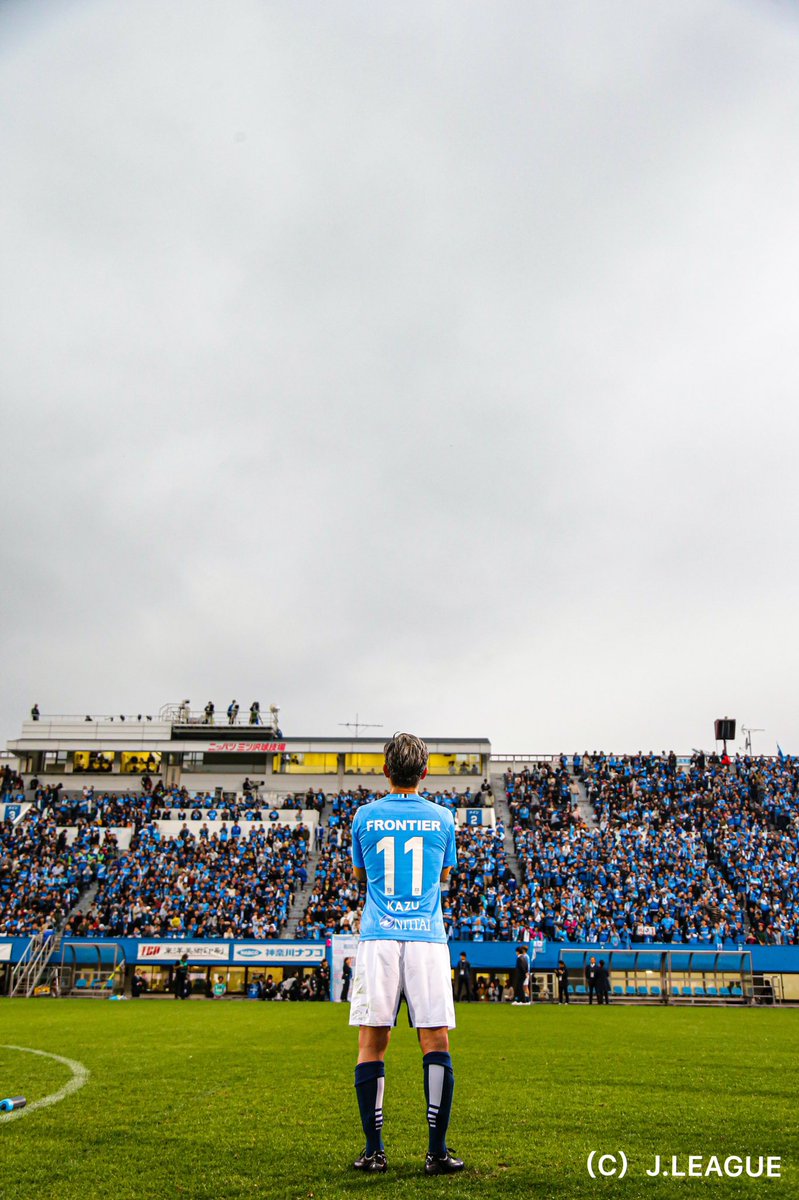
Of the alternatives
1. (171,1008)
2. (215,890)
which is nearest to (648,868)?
(215,890)

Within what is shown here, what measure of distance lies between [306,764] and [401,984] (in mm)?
53398

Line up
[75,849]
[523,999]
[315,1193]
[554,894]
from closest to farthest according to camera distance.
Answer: [315,1193], [523,999], [554,894], [75,849]

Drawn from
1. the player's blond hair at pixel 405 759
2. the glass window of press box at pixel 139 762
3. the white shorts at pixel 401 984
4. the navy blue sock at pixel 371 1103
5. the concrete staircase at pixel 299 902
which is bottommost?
the concrete staircase at pixel 299 902

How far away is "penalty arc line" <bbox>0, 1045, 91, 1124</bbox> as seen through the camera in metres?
7.59

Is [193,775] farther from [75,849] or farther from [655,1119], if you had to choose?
[655,1119]

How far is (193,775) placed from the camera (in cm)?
5759

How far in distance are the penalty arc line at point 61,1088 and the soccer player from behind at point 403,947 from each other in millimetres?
3416

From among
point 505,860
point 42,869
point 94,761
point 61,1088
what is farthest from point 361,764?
point 61,1088

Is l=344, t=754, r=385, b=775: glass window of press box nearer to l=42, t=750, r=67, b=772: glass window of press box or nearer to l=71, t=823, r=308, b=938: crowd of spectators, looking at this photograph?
l=71, t=823, r=308, b=938: crowd of spectators

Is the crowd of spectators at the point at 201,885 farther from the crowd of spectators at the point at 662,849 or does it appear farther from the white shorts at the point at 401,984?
the white shorts at the point at 401,984

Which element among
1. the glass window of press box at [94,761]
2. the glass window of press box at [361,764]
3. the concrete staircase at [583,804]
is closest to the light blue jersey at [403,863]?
the concrete staircase at [583,804]

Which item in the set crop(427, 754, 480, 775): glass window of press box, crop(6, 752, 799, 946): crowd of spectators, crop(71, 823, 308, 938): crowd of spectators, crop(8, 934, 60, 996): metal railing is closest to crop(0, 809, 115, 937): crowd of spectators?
crop(6, 752, 799, 946): crowd of spectators

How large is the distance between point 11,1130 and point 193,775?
5220cm

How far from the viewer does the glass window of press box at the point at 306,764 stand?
190ft
